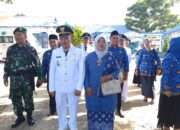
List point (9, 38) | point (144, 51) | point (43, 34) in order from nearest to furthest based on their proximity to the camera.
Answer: point (144, 51) → point (43, 34) → point (9, 38)

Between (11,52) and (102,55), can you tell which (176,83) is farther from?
(11,52)

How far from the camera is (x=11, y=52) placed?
30.6 ft

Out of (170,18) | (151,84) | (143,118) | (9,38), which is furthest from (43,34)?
(170,18)

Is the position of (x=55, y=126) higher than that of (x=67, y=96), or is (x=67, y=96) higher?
(x=67, y=96)

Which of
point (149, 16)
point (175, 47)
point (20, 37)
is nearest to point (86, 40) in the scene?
point (20, 37)

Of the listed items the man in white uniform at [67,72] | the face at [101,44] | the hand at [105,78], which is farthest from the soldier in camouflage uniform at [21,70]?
the hand at [105,78]

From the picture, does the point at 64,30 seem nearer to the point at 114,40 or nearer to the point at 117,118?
the point at 114,40

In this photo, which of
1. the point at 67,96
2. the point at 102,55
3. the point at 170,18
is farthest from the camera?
the point at 170,18

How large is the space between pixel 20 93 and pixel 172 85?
3206 mm

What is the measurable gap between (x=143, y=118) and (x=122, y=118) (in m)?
0.48

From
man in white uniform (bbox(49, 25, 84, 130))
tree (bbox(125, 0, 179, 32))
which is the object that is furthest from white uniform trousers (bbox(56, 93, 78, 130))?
tree (bbox(125, 0, 179, 32))

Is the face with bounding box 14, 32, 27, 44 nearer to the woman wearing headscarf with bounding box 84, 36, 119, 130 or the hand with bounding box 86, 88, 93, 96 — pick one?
the woman wearing headscarf with bounding box 84, 36, 119, 130

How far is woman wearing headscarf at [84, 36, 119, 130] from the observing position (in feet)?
24.7

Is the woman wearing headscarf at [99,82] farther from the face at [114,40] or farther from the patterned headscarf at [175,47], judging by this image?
the face at [114,40]
